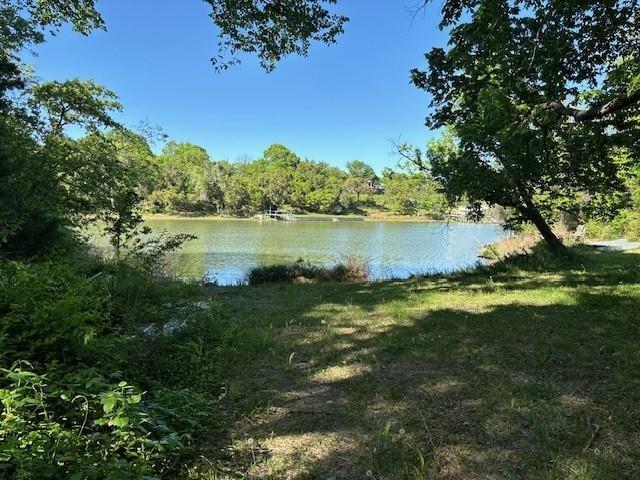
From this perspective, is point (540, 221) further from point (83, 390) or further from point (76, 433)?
point (76, 433)

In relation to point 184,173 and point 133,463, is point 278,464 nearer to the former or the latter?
point 133,463

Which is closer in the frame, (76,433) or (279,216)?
(76,433)

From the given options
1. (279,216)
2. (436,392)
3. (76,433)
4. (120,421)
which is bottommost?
Answer: (279,216)

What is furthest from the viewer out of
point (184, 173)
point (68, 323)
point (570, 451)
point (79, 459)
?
point (184, 173)

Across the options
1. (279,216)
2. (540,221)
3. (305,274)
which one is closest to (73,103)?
(305,274)

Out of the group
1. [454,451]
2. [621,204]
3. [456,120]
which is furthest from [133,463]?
[621,204]

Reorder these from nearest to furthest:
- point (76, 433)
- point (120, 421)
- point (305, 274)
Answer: point (120, 421)
point (76, 433)
point (305, 274)

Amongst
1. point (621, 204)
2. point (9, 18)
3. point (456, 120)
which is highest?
point (9, 18)

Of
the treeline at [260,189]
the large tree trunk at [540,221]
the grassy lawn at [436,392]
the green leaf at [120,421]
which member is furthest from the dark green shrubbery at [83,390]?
the treeline at [260,189]

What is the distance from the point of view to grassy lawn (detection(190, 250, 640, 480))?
2.47 m

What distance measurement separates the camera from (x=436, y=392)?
337 cm

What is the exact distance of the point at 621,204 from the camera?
1163cm

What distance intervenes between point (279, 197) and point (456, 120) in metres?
76.9

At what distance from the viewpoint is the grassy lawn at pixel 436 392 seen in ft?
8.09
